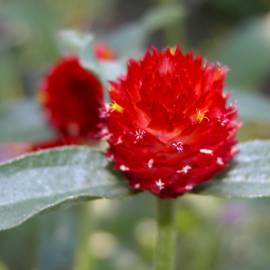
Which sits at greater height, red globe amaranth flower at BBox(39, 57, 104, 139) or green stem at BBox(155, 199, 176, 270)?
red globe amaranth flower at BBox(39, 57, 104, 139)

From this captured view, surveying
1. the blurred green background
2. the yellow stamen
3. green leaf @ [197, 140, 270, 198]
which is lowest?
green leaf @ [197, 140, 270, 198]

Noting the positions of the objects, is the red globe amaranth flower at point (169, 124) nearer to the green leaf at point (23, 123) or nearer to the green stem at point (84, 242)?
the green stem at point (84, 242)

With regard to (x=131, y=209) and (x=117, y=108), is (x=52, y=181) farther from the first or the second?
(x=131, y=209)

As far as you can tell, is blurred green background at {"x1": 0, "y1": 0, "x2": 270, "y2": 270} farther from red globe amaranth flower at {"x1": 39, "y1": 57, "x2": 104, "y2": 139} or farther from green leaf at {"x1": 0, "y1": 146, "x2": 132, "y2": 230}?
green leaf at {"x1": 0, "y1": 146, "x2": 132, "y2": 230}

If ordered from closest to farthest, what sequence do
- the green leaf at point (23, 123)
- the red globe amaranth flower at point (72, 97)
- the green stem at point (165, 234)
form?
the green stem at point (165, 234)
the red globe amaranth flower at point (72, 97)
the green leaf at point (23, 123)

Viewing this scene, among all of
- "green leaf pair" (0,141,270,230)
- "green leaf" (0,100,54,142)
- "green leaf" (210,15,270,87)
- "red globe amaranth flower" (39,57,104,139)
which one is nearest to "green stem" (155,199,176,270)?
"green leaf pair" (0,141,270,230)

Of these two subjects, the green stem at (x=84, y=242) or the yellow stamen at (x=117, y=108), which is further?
the green stem at (x=84, y=242)

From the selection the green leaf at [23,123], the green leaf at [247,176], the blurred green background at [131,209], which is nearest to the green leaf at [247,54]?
the blurred green background at [131,209]

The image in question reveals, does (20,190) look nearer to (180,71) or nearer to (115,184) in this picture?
(115,184)
